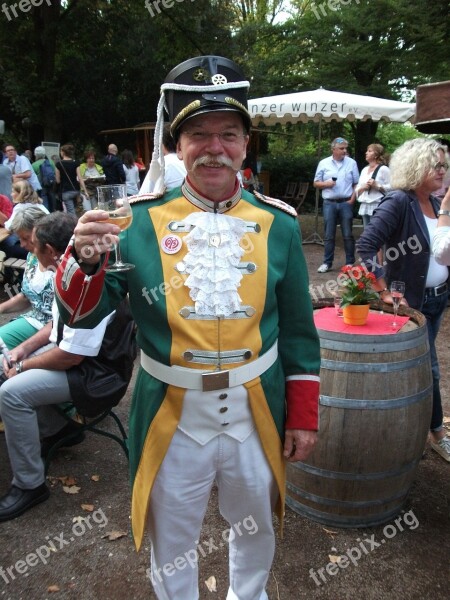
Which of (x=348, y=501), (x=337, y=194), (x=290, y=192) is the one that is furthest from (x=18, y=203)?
(x=290, y=192)

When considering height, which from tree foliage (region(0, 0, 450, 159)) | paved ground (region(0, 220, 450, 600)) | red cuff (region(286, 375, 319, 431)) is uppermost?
tree foliage (region(0, 0, 450, 159))

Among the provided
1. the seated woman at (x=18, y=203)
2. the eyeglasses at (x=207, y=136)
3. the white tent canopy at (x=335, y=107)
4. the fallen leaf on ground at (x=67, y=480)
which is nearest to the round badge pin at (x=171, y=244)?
the eyeglasses at (x=207, y=136)

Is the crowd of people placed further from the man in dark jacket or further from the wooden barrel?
the man in dark jacket

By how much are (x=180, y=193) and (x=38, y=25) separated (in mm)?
17999

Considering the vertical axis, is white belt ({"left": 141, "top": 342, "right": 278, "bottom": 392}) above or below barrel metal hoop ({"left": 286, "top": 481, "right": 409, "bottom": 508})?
above

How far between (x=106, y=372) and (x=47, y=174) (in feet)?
30.9

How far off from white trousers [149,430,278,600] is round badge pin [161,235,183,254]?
58cm

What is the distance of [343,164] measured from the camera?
8266 mm

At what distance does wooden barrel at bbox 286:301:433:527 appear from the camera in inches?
96.4

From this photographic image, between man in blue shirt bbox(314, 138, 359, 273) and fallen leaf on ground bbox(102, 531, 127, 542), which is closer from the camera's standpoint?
fallen leaf on ground bbox(102, 531, 127, 542)

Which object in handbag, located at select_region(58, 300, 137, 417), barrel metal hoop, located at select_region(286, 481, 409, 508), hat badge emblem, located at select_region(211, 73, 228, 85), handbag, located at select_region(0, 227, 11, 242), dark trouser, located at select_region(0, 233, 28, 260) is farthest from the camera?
dark trouser, located at select_region(0, 233, 28, 260)

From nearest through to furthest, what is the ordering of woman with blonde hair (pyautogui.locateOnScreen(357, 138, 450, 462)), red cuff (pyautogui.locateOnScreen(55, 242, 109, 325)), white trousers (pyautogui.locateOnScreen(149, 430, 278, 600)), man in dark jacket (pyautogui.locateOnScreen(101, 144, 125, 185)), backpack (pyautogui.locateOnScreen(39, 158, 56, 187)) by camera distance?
1. red cuff (pyautogui.locateOnScreen(55, 242, 109, 325))
2. white trousers (pyautogui.locateOnScreen(149, 430, 278, 600))
3. woman with blonde hair (pyautogui.locateOnScreen(357, 138, 450, 462))
4. backpack (pyautogui.locateOnScreen(39, 158, 56, 187))
5. man in dark jacket (pyautogui.locateOnScreen(101, 144, 125, 185))

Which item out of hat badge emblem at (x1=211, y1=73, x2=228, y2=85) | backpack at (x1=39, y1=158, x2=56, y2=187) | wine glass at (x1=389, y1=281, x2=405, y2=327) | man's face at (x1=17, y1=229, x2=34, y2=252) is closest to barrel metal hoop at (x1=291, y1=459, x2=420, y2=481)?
wine glass at (x1=389, y1=281, x2=405, y2=327)

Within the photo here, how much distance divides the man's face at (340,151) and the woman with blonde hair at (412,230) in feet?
17.3
